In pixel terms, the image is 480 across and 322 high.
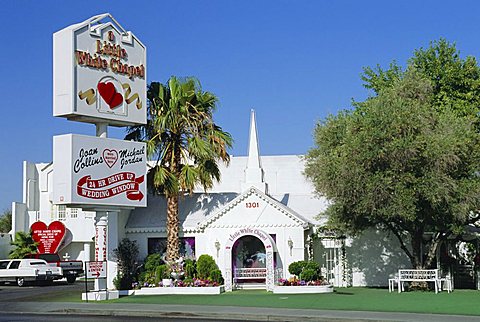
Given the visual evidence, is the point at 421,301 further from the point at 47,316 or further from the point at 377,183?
the point at 47,316

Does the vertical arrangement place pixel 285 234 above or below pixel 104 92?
below

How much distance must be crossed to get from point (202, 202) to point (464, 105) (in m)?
13.0

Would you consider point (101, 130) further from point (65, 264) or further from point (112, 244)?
point (65, 264)

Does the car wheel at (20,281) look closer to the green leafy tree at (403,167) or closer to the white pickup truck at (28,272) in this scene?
the white pickup truck at (28,272)

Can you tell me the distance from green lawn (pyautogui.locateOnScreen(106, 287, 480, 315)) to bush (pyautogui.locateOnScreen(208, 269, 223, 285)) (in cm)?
115

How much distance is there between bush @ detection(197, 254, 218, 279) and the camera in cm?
A: 3257

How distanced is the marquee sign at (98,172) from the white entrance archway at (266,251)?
4835mm

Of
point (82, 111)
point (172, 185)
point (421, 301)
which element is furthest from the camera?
point (172, 185)

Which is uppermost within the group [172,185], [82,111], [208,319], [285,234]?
[82,111]

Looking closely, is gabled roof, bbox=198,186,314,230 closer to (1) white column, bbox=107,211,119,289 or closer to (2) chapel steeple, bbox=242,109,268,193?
(2) chapel steeple, bbox=242,109,268,193

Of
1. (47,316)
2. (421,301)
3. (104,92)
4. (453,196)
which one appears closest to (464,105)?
Answer: (453,196)

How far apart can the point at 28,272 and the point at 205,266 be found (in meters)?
9.91

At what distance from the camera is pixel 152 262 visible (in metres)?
32.7

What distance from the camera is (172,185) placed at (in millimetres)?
32500
